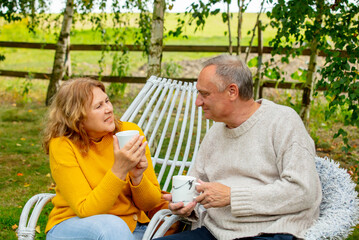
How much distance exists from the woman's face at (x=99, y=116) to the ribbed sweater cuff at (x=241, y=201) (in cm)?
64

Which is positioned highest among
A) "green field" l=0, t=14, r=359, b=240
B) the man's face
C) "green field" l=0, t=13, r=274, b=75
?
the man's face

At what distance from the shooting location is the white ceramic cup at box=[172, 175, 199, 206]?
1649 mm

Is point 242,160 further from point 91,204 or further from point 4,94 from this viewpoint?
point 4,94

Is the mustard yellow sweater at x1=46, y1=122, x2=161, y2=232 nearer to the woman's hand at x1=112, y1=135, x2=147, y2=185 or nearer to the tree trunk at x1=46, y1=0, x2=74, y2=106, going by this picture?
the woman's hand at x1=112, y1=135, x2=147, y2=185

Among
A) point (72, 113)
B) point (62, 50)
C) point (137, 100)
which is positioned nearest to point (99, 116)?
point (72, 113)

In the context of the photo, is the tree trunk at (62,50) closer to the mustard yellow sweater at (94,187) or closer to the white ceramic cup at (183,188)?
the mustard yellow sweater at (94,187)

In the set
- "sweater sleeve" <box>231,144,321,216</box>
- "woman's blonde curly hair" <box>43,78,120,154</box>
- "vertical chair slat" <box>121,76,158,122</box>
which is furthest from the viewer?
"vertical chair slat" <box>121,76,158,122</box>

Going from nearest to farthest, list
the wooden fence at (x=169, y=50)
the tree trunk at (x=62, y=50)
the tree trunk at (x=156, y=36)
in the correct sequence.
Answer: the tree trunk at (x=156, y=36) → the wooden fence at (x=169, y=50) → the tree trunk at (x=62, y=50)

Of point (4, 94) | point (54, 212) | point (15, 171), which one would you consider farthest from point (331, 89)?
point (4, 94)

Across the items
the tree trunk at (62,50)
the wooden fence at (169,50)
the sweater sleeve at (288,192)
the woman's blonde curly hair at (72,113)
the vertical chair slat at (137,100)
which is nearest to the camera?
the sweater sleeve at (288,192)

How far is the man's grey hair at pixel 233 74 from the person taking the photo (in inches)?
69.5

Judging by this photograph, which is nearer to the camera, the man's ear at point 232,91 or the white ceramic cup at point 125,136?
the white ceramic cup at point 125,136

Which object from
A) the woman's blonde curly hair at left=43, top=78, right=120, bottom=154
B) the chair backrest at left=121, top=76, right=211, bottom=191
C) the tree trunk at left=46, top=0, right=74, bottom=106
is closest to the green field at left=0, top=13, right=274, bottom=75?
the tree trunk at left=46, top=0, right=74, bottom=106

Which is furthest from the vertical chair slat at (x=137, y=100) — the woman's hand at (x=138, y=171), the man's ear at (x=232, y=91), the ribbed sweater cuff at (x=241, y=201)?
the ribbed sweater cuff at (x=241, y=201)
